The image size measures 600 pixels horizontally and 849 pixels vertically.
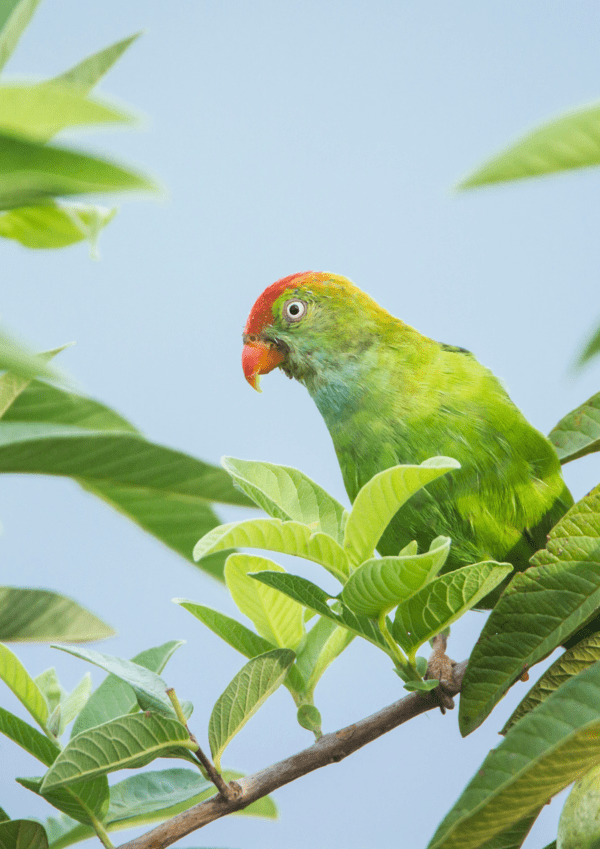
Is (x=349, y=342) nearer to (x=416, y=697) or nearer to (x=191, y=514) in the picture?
(x=191, y=514)

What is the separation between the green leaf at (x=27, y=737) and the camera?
513 millimetres

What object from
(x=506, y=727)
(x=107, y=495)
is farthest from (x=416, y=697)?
(x=107, y=495)

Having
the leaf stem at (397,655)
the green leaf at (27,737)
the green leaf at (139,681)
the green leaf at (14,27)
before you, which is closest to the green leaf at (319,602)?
the leaf stem at (397,655)

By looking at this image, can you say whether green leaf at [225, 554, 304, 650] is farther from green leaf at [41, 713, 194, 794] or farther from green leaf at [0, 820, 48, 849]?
green leaf at [0, 820, 48, 849]

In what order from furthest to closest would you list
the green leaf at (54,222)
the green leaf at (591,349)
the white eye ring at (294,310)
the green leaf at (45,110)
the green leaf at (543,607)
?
the white eye ring at (294,310) → the green leaf at (54,222) → the green leaf at (543,607) → the green leaf at (591,349) → the green leaf at (45,110)

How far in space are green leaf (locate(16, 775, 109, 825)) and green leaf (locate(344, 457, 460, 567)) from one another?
0.84ft

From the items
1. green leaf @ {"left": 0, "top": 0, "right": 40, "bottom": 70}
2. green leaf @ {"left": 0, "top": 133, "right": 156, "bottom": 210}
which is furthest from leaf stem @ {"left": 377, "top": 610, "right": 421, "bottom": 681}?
green leaf @ {"left": 0, "top": 0, "right": 40, "bottom": 70}

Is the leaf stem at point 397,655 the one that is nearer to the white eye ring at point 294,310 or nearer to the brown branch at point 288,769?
the brown branch at point 288,769

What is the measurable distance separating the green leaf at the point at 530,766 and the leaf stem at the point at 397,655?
0.12m

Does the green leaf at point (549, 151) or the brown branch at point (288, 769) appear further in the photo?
the brown branch at point (288, 769)

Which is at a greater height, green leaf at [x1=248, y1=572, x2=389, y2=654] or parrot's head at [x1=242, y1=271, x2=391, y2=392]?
parrot's head at [x1=242, y1=271, x2=391, y2=392]

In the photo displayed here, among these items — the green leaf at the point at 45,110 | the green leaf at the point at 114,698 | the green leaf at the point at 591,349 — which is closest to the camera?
the green leaf at the point at 45,110

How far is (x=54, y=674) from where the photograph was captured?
2.22 feet

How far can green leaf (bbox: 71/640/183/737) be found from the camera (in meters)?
0.58
